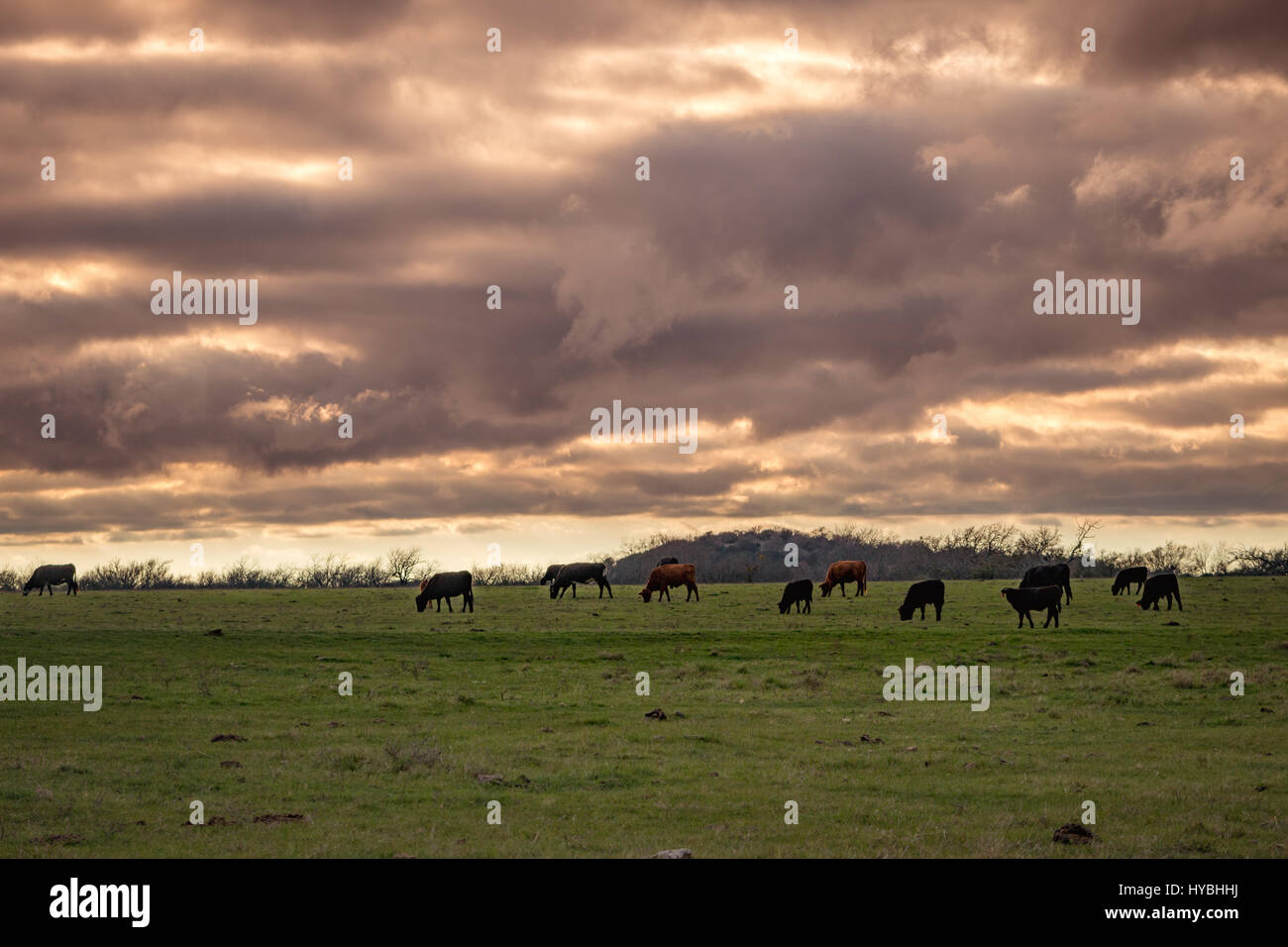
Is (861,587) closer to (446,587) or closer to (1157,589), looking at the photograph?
(1157,589)

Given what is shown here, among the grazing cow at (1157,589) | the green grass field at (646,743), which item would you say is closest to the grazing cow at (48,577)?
the green grass field at (646,743)

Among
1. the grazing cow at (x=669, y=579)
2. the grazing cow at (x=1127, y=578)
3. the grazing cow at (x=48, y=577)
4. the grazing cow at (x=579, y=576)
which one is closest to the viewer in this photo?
the grazing cow at (x=1127, y=578)

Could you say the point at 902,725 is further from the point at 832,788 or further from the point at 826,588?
the point at 826,588

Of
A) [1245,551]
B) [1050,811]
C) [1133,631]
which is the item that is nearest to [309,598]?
[1133,631]

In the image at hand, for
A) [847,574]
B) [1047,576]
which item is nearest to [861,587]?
[847,574]

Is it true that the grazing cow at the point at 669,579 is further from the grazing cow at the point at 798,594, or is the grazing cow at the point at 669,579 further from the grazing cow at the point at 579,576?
the grazing cow at the point at 798,594

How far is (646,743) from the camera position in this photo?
2159 cm

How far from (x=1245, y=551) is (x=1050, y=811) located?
105 metres

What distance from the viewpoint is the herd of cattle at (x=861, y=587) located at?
149 ft

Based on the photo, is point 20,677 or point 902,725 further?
point 20,677

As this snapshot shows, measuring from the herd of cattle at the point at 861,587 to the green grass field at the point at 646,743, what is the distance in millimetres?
2223

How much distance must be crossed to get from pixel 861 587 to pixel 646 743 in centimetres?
4416
